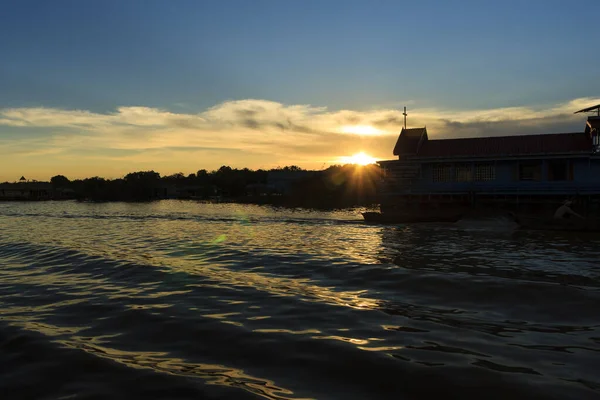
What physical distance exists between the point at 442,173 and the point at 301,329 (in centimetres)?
3400

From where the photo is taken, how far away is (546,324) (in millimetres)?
7602

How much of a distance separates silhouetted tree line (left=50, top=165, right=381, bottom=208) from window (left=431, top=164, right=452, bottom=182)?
1319cm

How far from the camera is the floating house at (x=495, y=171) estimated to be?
110ft

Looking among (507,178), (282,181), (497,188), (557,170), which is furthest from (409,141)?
(282,181)

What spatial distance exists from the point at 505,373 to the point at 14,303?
391 inches

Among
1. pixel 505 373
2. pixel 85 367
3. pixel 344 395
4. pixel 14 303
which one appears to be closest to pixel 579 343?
pixel 505 373

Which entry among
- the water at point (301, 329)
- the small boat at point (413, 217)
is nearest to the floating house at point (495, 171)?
the small boat at point (413, 217)

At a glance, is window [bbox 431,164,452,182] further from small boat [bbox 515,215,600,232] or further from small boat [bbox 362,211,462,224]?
small boat [bbox 515,215,600,232]

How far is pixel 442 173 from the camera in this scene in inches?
1506

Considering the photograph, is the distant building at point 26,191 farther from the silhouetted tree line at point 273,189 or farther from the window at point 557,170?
the window at point 557,170

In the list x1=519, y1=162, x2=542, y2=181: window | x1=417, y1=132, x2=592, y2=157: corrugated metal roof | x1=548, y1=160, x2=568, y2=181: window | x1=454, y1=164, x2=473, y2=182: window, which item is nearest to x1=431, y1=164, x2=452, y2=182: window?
x1=454, y1=164, x2=473, y2=182: window

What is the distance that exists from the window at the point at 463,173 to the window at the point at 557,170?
246 inches

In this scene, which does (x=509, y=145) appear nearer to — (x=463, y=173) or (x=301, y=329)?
(x=463, y=173)

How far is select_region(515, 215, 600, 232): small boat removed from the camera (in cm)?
2647
